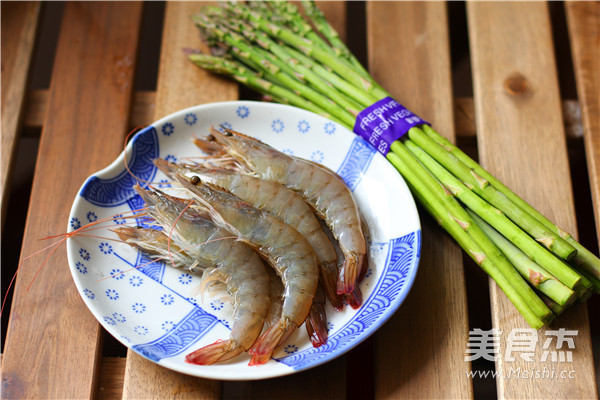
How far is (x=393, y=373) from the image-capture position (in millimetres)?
1848

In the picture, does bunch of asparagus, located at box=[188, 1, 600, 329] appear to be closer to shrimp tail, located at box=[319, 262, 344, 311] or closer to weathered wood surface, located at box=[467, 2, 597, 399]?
weathered wood surface, located at box=[467, 2, 597, 399]

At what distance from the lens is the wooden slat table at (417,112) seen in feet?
6.01

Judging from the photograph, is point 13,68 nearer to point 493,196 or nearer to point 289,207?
point 289,207

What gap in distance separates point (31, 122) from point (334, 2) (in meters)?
1.47

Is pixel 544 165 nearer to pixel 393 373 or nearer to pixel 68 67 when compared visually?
pixel 393 373

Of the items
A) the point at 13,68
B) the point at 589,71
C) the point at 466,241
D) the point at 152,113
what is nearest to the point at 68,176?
the point at 152,113

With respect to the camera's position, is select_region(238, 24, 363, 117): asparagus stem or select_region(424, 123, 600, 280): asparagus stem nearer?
select_region(424, 123, 600, 280): asparagus stem

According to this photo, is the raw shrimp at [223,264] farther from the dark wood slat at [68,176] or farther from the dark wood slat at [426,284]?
the dark wood slat at [426,284]

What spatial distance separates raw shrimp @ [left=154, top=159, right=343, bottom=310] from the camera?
1.87 metres

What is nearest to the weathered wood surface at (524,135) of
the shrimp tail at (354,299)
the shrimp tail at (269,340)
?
the shrimp tail at (354,299)

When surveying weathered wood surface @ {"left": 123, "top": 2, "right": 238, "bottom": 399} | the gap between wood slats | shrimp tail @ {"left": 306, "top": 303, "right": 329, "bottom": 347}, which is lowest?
shrimp tail @ {"left": 306, "top": 303, "right": 329, "bottom": 347}

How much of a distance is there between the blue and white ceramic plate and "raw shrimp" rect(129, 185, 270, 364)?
0.19 ft

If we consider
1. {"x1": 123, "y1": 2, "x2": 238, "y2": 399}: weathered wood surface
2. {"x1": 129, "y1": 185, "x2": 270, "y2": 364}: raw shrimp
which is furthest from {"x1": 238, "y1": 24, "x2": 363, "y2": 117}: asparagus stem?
{"x1": 129, "y1": 185, "x2": 270, "y2": 364}: raw shrimp

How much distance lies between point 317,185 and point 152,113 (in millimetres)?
864
